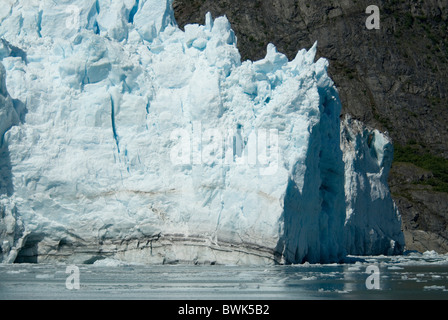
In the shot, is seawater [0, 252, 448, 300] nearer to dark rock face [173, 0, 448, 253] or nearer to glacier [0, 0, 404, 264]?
glacier [0, 0, 404, 264]

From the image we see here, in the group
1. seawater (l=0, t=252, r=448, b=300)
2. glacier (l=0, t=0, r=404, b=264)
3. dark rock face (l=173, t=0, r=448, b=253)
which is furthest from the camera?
dark rock face (l=173, t=0, r=448, b=253)

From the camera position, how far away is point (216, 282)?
1816 cm

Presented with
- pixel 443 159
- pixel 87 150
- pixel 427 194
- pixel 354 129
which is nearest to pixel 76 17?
pixel 87 150

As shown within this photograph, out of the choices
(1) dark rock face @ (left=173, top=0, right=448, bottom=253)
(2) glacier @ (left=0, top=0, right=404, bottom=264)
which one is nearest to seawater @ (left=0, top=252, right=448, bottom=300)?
(2) glacier @ (left=0, top=0, right=404, bottom=264)

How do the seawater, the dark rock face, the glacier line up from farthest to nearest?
1. the dark rock face
2. the glacier
3. the seawater

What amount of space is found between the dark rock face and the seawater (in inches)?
1298

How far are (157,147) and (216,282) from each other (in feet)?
23.4

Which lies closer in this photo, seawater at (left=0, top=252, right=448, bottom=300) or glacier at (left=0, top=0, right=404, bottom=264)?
seawater at (left=0, top=252, right=448, bottom=300)

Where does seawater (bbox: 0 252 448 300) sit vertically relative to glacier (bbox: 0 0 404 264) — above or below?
below

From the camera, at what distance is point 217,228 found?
22.6m

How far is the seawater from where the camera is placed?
16062mm

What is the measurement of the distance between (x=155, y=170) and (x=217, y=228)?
284cm

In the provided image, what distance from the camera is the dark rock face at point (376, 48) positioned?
193 feet

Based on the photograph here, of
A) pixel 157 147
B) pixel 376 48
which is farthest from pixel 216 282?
pixel 376 48
